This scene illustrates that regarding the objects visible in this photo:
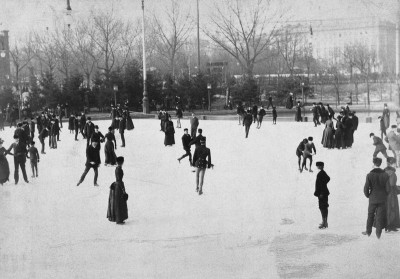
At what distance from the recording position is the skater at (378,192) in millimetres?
8695

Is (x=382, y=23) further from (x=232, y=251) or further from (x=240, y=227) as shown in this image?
(x=232, y=251)

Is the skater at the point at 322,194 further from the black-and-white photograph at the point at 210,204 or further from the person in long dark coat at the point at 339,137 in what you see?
the person in long dark coat at the point at 339,137

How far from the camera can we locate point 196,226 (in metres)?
9.75

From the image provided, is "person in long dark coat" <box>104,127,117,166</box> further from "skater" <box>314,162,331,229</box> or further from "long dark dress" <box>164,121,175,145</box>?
"skater" <box>314,162,331,229</box>

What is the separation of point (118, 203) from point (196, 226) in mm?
1402

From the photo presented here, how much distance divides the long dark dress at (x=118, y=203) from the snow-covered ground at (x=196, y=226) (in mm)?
164

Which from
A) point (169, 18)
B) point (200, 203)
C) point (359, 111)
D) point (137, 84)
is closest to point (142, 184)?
point (200, 203)

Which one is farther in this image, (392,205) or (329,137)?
(329,137)

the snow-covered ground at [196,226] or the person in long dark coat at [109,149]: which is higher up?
the person in long dark coat at [109,149]

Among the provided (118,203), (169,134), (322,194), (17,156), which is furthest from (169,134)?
(322,194)

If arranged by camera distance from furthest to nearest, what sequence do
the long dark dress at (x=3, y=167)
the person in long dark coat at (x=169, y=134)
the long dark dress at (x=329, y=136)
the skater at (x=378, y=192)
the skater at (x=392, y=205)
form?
the person in long dark coat at (x=169, y=134)
the long dark dress at (x=329, y=136)
the long dark dress at (x=3, y=167)
the skater at (x=392, y=205)
the skater at (x=378, y=192)

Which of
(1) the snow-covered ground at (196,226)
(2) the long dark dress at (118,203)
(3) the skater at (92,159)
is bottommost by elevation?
(1) the snow-covered ground at (196,226)

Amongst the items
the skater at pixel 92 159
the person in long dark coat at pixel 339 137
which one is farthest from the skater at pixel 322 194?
the person in long dark coat at pixel 339 137

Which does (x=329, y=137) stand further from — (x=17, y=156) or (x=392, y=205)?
(x=392, y=205)
